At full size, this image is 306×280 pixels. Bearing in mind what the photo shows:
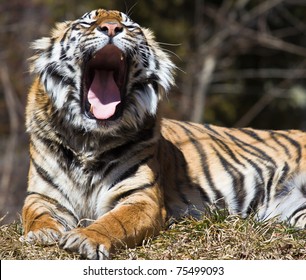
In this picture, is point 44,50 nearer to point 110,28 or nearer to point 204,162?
point 110,28

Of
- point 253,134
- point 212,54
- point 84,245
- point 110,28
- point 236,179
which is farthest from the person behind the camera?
point 212,54

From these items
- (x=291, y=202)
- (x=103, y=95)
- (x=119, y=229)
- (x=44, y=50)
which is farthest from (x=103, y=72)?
(x=291, y=202)

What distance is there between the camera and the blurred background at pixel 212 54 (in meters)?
18.0

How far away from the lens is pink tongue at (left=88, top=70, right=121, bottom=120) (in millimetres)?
5574

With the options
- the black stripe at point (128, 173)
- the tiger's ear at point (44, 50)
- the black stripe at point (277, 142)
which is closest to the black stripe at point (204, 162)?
the black stripe at point (277, 142)

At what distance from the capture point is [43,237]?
16.5 ft

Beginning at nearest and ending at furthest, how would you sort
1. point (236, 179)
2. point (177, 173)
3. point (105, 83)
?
point (105, 83), point (177, 173), point (236, 179)

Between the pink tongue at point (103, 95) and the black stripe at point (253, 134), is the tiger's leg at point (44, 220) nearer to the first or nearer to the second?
the pink tongue at point (103, 95)

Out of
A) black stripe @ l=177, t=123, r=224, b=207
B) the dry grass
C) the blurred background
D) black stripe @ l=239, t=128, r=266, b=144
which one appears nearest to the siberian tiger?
the dry grass

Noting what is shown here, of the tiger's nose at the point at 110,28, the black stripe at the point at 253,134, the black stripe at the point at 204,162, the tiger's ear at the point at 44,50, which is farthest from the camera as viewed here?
the black stripe at the point at 253,134

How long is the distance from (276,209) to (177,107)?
12.3 m

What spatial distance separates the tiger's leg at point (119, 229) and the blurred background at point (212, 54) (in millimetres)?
11642

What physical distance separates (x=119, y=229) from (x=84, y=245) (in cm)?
36
